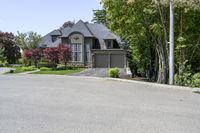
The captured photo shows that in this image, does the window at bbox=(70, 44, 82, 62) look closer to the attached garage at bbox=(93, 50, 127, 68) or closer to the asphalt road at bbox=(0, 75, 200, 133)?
the attached garage at bbox=(93, 50, 127, 68)

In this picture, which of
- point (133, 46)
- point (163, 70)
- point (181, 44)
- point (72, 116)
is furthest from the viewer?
point (133, 46)

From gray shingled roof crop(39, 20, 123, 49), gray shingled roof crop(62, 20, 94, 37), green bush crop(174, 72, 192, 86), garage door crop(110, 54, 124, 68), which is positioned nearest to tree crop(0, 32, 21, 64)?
gray shingled roof crop(39, 20, 123, 49)

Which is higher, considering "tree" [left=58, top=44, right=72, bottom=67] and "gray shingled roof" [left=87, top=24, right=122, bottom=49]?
"gray shingled roof" [left=87, top=24, right=122, bottom=49]

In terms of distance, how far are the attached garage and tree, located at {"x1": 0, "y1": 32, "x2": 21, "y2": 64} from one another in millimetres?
22829

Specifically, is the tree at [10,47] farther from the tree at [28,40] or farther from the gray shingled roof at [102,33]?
the gray shingled roof at [102,33]

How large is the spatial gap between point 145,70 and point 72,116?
73.4 feet

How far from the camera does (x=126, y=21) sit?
25109 mm

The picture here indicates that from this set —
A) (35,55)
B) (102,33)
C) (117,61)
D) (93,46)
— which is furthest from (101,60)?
(35,55)

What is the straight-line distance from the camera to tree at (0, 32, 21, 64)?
6962cm

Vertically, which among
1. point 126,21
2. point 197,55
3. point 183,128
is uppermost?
point 126,21

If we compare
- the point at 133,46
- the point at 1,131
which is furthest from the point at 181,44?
the point at 1,131

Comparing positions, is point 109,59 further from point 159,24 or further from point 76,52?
point 159,24

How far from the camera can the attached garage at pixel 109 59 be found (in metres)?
52.2

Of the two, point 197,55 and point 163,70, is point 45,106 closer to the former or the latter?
point 163,70
